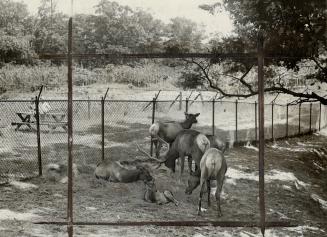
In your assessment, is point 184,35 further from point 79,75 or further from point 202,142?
point 202,142

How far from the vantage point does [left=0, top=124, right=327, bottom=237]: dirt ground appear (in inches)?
319

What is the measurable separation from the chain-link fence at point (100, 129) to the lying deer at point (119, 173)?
1335mm

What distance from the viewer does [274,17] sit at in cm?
1150

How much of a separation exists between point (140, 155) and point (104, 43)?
27954 millimetres

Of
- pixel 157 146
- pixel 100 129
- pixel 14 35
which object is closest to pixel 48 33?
pixel 14 35

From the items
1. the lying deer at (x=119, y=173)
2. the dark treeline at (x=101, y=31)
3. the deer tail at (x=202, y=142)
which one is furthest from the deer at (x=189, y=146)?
the dark treeline at (x=101, y=31)

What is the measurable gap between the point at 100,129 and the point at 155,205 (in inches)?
404

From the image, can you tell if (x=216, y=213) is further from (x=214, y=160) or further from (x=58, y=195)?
(x=58, y=195)

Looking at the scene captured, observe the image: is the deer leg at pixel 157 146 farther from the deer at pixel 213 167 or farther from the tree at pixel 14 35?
the tree at pixel 14 35

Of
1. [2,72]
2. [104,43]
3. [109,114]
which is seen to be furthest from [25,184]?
[104,43]

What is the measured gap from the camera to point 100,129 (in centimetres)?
1950

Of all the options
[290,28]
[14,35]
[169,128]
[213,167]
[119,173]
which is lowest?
[119,173]

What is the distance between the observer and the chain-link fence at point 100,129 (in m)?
14.1

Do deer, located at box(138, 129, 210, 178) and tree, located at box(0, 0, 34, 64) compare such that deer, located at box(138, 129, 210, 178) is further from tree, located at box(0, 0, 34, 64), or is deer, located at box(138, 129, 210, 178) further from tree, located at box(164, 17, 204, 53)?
tree, located at box(164, 17, 204, 53)
